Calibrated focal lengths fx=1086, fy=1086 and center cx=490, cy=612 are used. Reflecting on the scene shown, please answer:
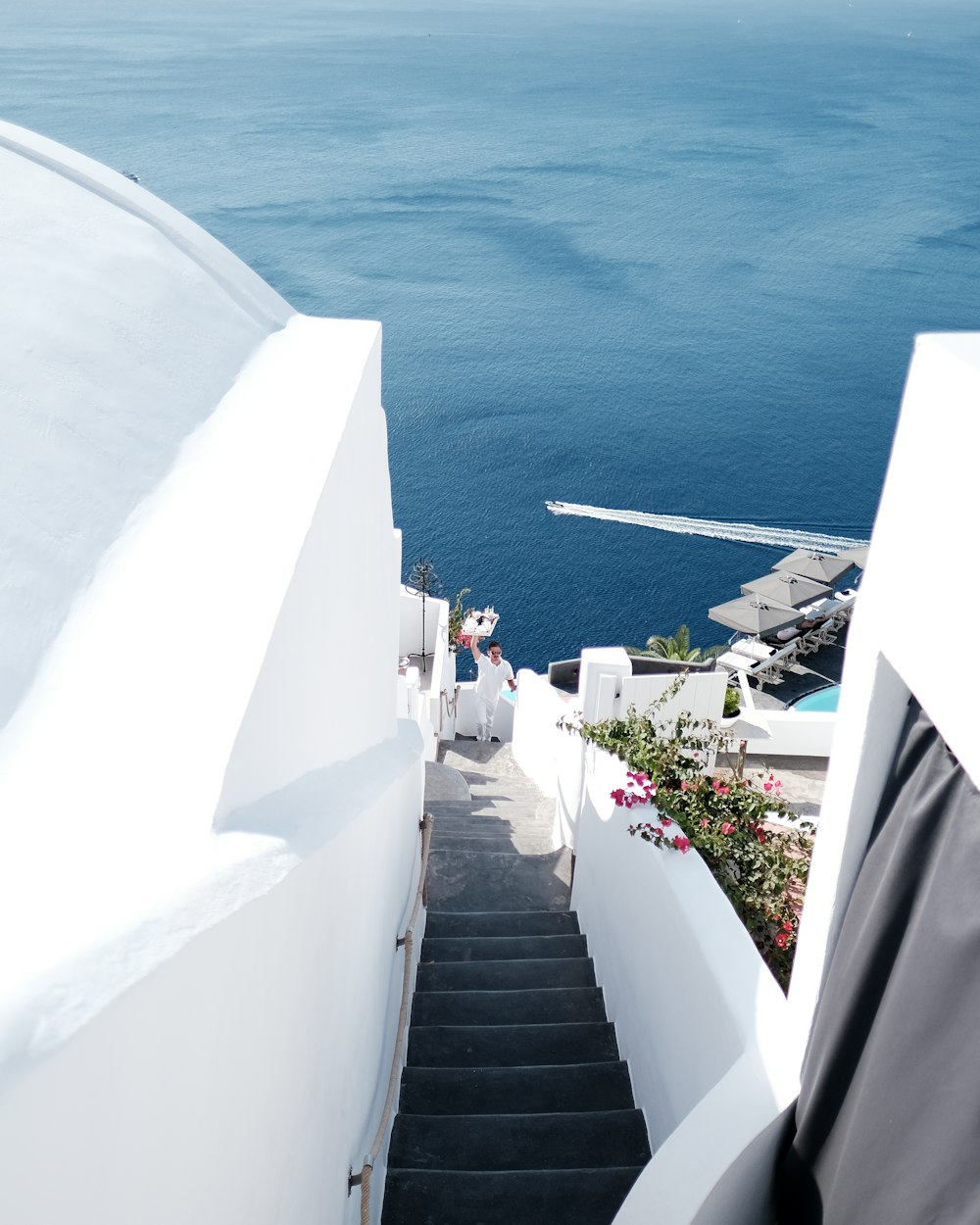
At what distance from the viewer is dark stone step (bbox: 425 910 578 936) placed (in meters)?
7.04

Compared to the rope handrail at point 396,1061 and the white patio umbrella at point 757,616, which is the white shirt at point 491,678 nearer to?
the white patio umbrella at point 757,616

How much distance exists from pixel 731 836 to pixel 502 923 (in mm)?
2299

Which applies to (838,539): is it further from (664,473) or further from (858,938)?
(858,938)

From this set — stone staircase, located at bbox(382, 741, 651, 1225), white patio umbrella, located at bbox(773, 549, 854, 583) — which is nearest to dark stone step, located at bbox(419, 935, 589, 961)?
stone staircase, located at bbox(382, 741, 651, 1225)

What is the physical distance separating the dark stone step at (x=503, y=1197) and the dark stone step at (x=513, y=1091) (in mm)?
483

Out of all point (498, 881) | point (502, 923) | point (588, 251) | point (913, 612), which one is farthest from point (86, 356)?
point (588, 251)

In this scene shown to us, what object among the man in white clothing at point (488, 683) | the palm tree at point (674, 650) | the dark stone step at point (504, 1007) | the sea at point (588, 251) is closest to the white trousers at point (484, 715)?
the man in white clothing at point (488, 683)

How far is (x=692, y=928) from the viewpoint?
4.64 meters

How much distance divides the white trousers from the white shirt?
0.04 m

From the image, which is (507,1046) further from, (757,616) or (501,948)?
(757,616)

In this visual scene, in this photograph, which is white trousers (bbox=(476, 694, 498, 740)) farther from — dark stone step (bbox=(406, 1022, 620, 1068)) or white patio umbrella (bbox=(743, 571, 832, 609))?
dark stone step (bbox=(406, 1022, 620, 1068))

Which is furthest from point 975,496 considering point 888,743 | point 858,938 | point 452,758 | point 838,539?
point 838,539

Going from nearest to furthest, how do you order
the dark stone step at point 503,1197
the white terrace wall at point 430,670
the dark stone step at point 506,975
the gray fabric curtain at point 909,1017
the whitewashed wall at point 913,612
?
the whitewashed wall at point 913,612 < the gray fabric curtain at point 909,1017 < the dark stone step at point 503,1197 < the dark stone step at point 506,975 < the white terrace wall at point 430,670

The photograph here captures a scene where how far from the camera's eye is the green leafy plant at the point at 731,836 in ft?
17.0
